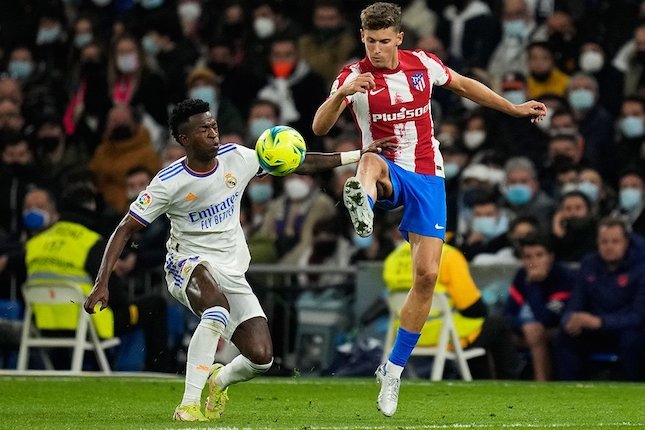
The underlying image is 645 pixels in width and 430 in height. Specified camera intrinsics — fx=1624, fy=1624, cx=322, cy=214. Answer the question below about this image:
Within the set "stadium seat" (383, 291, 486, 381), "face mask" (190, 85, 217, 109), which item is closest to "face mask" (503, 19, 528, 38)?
"face mask" (190, 85, 217, 109)

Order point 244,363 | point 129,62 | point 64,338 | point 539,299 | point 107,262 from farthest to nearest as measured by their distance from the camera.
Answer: point 129,62 → point 64,338 → point 539,299 → point 244,363 → point 107,262

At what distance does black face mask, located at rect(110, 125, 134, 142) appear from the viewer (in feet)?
61.5

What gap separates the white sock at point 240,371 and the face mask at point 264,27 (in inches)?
380

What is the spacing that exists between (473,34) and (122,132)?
418 cm

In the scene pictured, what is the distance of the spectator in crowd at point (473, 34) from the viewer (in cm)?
1830

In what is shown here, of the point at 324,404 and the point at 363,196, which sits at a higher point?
the point at 363,196

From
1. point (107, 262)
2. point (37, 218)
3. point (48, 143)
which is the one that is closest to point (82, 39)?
point (48, 143)

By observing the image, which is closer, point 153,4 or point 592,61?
point 592,61

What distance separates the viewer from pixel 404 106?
1078 centimetres

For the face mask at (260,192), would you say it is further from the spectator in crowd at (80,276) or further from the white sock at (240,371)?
the white sock at (240,371)

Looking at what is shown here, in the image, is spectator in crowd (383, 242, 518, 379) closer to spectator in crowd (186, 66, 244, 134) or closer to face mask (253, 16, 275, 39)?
spectator in crowd (186, 66, 244, 134)

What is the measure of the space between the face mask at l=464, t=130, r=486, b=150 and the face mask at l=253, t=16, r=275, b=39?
11.5 ft

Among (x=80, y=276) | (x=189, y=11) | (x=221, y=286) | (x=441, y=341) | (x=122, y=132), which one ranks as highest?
(x=189, y=11)

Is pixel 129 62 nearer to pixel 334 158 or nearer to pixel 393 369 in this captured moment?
pixel 334 158
